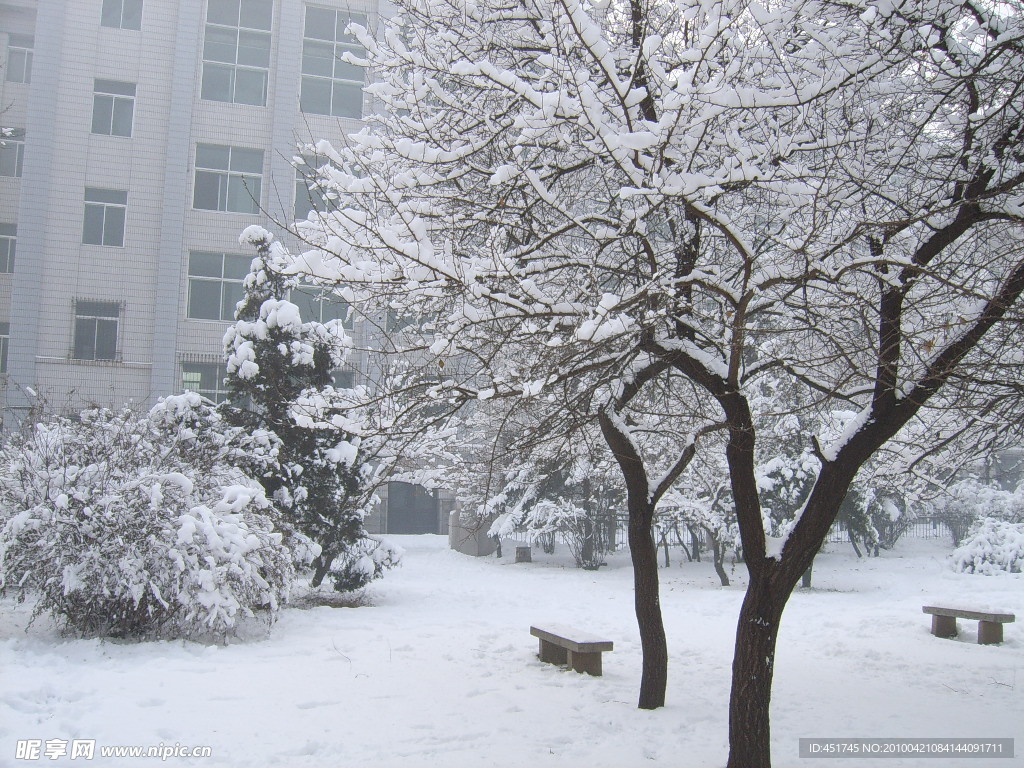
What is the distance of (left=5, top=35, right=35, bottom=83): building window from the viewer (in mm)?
25078

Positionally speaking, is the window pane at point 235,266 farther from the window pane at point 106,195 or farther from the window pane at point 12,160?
the window pane at point 12,160

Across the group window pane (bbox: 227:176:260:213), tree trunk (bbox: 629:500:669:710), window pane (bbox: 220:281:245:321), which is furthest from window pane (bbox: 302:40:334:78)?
tree trunk (bbox: 629:500:669:710)

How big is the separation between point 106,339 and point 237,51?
10.4 meters

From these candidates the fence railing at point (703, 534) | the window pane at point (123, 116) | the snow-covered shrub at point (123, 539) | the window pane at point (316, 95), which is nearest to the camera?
the snow-covered shrub at point (123, 539)

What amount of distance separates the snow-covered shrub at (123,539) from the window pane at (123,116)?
755 inches

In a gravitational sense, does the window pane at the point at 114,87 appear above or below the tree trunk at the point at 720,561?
above

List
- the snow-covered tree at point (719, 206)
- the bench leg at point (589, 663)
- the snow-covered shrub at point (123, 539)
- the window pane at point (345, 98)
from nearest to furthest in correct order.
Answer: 1. the snow-covered tree at point (719, 206)
2. the bench leg at point (589, 663)
3. the snow-covered shrub at point (123, 539)
4. the window pane at point (345, 98)

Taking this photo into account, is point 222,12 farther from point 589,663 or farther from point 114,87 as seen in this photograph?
point 589,663

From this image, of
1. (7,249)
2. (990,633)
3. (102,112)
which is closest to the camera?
(990,633)

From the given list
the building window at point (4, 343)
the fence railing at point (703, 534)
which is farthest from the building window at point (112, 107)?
→ the fence railing at point (703, 534)

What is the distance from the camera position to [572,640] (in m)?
7.64

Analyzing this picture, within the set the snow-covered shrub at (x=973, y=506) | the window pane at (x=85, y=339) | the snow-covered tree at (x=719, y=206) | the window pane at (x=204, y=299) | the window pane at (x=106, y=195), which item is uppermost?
the window pane at (x=106, y=195)

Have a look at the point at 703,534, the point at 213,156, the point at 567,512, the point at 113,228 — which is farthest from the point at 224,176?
the point at 703,534

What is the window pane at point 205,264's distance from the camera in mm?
25219
